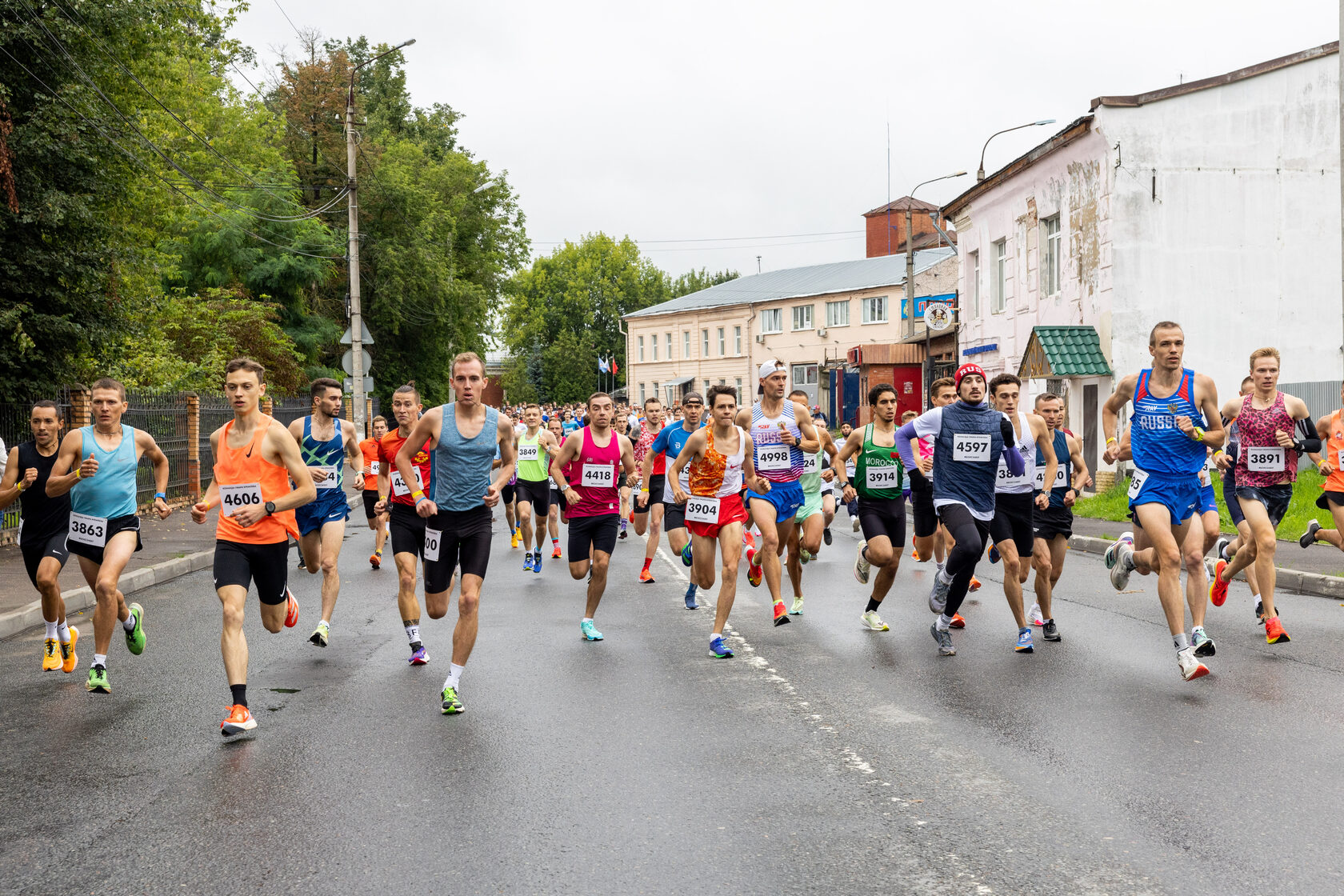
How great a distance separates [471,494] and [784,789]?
2.92m

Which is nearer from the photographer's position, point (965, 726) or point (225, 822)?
point (225, 822)

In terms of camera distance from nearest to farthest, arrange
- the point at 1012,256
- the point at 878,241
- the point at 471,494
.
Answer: the point at 471,494
the point at 1012,256
the point at 878,241

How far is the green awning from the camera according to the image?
23656 millimetres

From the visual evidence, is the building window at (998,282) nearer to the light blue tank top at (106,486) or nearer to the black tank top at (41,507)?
the light blue tank top at (106,486)

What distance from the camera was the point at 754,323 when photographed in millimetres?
69625

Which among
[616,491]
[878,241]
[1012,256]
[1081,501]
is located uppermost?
[878,241]

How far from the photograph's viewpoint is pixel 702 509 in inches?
352

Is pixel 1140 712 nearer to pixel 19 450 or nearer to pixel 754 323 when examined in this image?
pixel 19 450

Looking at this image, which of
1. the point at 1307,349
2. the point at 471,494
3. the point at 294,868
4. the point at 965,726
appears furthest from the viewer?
the point at 1307,349

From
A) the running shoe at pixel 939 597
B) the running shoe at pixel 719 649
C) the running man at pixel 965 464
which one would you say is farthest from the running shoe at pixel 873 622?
the running shoe at pixel 719 649

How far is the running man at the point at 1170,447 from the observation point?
7.74 m

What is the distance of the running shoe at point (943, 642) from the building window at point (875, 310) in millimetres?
53485

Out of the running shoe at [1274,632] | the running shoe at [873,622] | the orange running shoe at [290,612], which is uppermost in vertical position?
the orange running shoe at [290,612]

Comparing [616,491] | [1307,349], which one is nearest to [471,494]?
[616,491]
